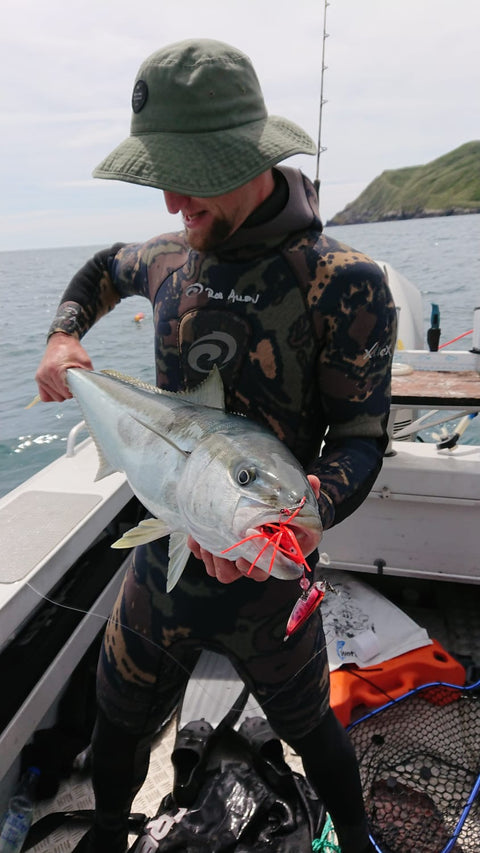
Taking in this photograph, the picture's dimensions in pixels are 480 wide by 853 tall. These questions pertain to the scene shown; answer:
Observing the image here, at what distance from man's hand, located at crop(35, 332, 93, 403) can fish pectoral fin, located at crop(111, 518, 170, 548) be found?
0.70m

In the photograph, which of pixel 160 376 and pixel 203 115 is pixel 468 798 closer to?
pixel 160 376

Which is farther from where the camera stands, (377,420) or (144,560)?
(144,560)

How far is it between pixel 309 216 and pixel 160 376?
775mm

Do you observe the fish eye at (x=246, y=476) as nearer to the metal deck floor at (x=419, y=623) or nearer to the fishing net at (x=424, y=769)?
the fishing net at (x=424, y=769)

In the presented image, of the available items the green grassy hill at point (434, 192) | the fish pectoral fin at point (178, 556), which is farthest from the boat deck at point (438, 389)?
the green grassy hill at point (434, 192)

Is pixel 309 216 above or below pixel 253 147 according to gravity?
below

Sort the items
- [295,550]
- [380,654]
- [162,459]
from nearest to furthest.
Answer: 1. [295,550]
2. [162,459]
3. [380,654]

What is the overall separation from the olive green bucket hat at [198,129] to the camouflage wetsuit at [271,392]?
11.8 inches

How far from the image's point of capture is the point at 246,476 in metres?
1.27

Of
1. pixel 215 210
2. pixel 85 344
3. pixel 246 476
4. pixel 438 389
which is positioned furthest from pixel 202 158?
pixel 85 344

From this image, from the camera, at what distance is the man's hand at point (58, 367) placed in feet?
6.92

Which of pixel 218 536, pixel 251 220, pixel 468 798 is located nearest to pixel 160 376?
pixel 251 220

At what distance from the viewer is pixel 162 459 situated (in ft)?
5.22

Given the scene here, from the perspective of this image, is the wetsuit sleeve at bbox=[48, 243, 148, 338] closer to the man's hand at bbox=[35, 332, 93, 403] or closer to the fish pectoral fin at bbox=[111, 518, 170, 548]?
the man's hand at bbox=[35, 332, 93, 403]
